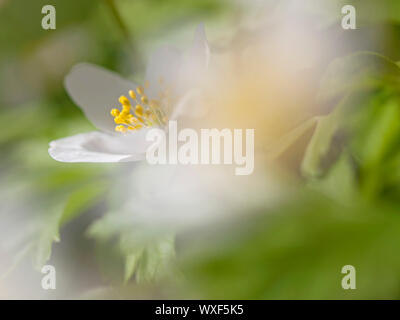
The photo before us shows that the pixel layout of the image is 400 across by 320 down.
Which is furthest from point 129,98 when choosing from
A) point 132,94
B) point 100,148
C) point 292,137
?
point 292,137

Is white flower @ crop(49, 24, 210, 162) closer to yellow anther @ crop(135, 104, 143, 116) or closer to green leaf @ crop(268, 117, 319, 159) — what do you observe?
yellow anther @ crop(135, 104, 143, 116)

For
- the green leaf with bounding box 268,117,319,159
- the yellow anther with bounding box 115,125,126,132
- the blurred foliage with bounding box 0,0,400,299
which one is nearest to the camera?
the blurred foliage with bounding box 0,0,400,299

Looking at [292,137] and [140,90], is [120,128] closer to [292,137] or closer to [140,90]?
[140,90]

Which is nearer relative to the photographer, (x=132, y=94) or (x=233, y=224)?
(x=233, y=224)

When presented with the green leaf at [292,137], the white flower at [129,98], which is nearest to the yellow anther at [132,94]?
the white flower at [129,98]

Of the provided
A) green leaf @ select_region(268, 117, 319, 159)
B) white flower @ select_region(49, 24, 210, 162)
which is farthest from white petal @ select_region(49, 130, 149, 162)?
green leaf @ select_region(268, 117, 319, 159)

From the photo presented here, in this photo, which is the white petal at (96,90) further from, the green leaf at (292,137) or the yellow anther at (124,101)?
the green leaf at (292,137)
